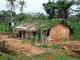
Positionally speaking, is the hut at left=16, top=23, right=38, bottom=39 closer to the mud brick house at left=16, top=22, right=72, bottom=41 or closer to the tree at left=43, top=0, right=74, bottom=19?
the mud brick house at left=16, top=22, right=72, bottom=41

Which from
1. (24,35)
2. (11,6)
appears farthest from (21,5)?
(24,35)

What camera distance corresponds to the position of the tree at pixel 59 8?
29342 mm

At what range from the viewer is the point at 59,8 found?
30578 mm

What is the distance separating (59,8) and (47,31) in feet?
35.6

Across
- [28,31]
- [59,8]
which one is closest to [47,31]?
[28,31]

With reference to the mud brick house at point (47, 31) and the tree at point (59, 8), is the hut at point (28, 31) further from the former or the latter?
the tree at point (59, 8)

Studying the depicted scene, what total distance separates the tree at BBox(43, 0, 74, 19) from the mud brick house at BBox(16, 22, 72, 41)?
766 centimetres

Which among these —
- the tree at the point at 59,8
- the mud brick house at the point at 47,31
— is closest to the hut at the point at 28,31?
the mud brick house at the point at 47,31

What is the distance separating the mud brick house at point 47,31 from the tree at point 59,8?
25.1ft

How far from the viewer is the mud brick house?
67.4 ft

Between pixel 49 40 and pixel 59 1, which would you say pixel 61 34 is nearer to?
pixel 49 40

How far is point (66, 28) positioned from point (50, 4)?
37.2 feet

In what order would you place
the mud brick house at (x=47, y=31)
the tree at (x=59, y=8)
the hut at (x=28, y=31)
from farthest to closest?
the tree at (x=59, y=8) < the hut at (x=28, y=31) < the mud brick house at (x=47, y=31)

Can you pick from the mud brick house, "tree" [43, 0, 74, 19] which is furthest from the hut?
"tree" [43, 0, 74, 19]
